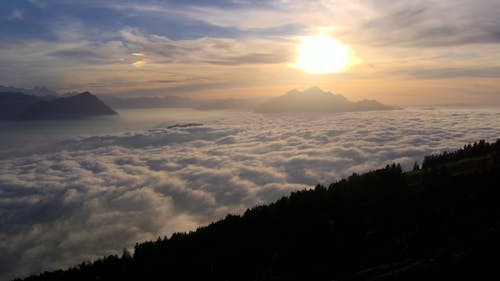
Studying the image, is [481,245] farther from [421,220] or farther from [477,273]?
[421,220]

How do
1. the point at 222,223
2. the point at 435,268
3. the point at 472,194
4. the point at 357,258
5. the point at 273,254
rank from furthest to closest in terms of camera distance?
1. the point at 222,223
2. the point at 472,194
3. the point at 273,254
4. the point at 357,258
5. the point at 435,268

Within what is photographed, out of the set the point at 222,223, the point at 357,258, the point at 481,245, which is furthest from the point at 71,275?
the point at 481,245

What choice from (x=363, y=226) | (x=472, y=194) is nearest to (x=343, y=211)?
(x=363, y=226)

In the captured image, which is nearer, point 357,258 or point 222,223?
point 357,258

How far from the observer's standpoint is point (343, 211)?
17862 cm

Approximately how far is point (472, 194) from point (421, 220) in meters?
32.8

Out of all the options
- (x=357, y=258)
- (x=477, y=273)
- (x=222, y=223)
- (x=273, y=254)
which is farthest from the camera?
(x=222, y=223)

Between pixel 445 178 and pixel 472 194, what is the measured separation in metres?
24.7

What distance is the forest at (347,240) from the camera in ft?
391

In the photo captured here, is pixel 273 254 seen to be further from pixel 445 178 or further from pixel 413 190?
pixel 445 178

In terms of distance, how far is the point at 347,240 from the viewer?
513 feet

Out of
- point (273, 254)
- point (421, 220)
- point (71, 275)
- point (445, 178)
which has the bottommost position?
point (71, 275)

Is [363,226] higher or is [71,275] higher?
[363,226]

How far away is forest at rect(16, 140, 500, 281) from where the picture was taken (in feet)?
391
